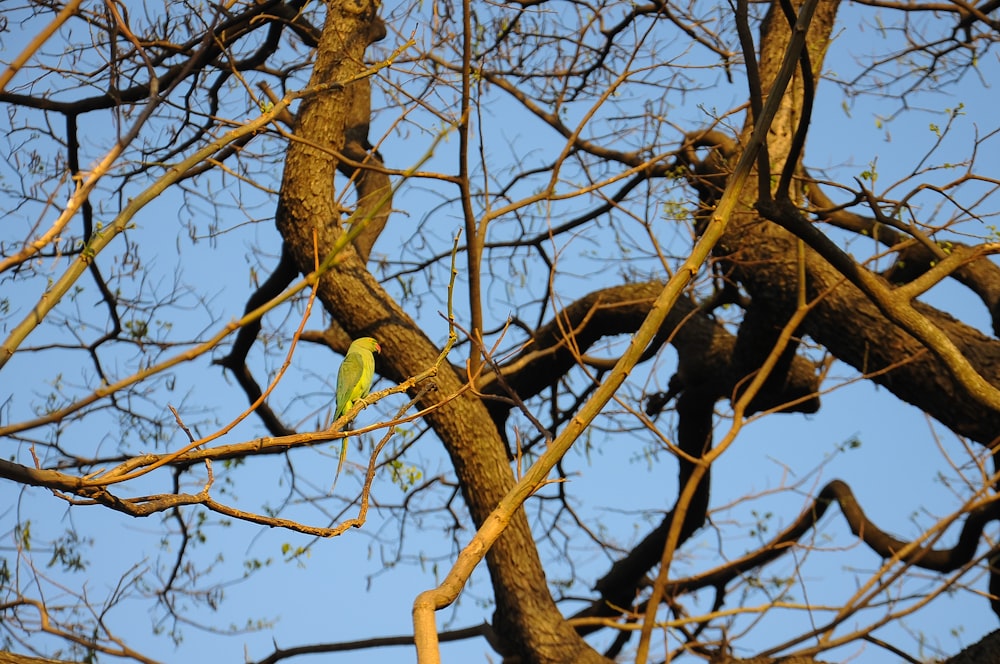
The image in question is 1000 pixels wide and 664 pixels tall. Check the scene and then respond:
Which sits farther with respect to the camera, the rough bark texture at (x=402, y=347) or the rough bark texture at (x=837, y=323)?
the rough bark texture at (x=402, y=347)

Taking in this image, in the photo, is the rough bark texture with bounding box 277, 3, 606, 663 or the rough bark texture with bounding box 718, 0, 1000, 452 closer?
the rough bark texture with bounding box 718, 0, 1000, 452

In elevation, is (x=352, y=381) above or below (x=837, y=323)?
above

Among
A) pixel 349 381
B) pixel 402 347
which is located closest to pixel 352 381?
pixel 349 381

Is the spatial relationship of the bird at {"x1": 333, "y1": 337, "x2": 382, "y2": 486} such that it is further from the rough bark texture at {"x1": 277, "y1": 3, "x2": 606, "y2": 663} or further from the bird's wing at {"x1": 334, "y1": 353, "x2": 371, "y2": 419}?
the rough bark texture at {"x1": 277, "y1": 3, "x2": 606, "y2": 663}

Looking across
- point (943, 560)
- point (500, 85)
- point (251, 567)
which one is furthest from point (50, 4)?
point (943, 560)

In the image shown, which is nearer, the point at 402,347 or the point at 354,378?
the point at 354,378

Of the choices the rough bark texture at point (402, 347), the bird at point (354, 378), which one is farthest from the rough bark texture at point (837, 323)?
the bird at point (354, 378)

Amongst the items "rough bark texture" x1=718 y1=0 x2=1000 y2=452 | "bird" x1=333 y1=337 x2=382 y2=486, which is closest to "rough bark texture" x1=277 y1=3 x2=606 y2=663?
"bird" x1=333 y1=337 x2=382 y2=486

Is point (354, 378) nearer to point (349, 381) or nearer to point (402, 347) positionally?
point (349, 381)

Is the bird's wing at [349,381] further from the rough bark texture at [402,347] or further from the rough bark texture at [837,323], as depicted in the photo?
the rough bark texture at [837,323]

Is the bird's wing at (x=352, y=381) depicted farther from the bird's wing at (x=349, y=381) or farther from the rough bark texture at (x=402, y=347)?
the rough bark texture at (x=402, y=347)

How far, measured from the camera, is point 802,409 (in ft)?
16.6

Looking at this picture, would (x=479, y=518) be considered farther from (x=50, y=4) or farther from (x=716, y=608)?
(x=50, y=4)

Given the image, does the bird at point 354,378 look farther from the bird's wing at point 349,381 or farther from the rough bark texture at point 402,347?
the rough bark texture at point 402,347
